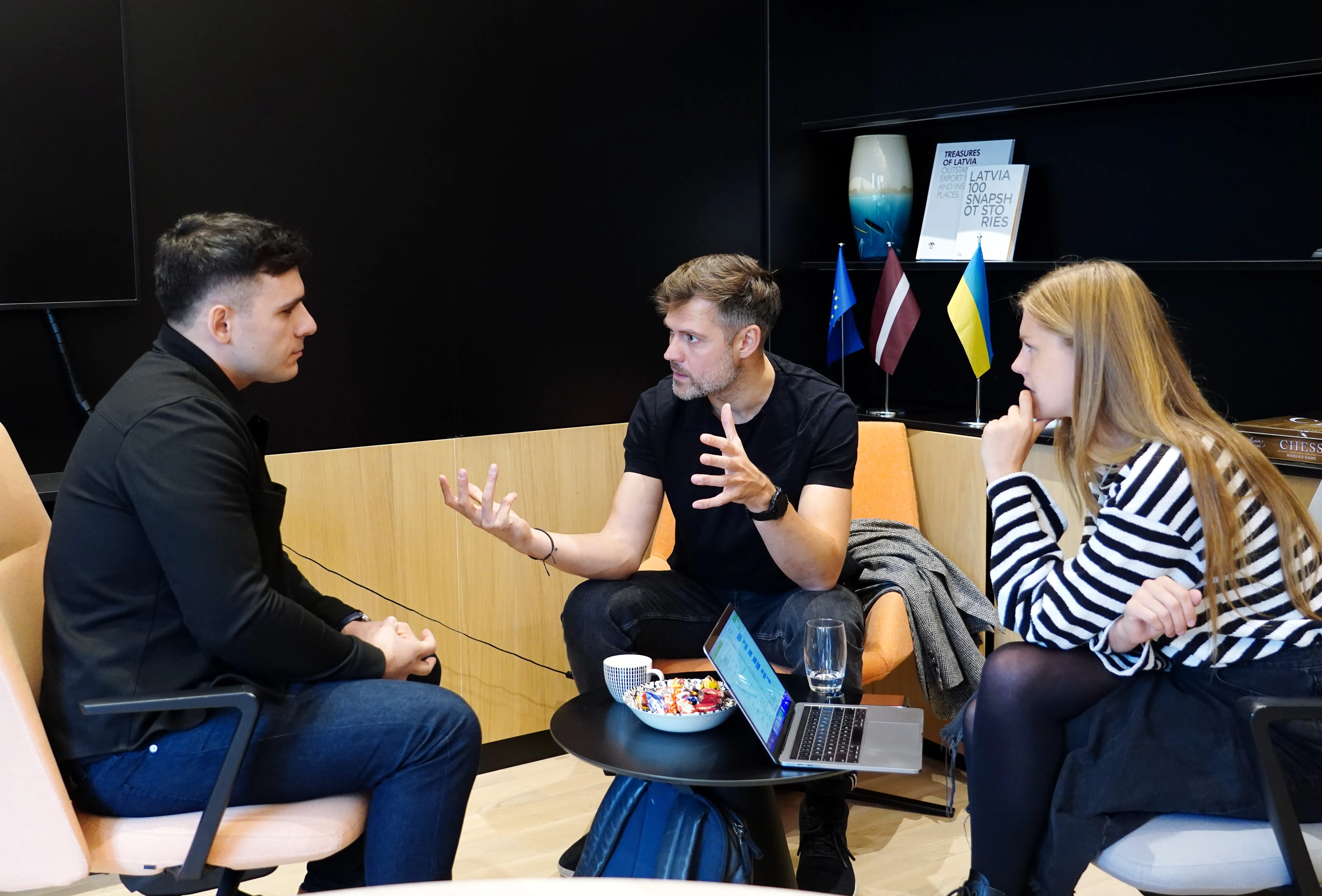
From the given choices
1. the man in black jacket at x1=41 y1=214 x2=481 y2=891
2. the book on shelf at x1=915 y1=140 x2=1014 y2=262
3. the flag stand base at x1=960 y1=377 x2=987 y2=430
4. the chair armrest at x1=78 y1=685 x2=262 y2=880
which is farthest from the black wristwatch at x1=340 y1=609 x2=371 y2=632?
the book on shelf at x1=915 y1=140 x2=1014 y2=262

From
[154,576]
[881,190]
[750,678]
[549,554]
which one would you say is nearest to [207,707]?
[154,576]

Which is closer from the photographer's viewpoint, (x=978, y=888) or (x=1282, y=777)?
(x=1282, y=777)

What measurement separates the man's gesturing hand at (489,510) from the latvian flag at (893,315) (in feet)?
4.56

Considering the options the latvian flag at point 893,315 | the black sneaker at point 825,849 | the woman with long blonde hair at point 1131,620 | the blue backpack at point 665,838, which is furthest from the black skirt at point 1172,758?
the latvian flag at point 893,315

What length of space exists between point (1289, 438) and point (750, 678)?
1.37 meters

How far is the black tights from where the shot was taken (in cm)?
190

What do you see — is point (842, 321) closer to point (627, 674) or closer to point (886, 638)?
point (886, 638)

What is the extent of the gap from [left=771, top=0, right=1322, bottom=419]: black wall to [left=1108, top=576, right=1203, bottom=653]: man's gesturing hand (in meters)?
1.43

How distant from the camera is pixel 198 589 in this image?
6.03 feet

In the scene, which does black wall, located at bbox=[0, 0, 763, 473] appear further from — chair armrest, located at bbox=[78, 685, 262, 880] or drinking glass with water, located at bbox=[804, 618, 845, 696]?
drinking glass with water, located at bbox=[804, 618, 845, 696]

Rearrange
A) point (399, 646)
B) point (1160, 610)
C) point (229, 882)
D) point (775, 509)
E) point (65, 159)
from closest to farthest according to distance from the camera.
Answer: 1. point (1160, 610)
2. point (229, 882)
3. point (399, 646)
4. point (775, 509)
5. point (65, 159)

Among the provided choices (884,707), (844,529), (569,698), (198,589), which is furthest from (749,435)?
(198,589)

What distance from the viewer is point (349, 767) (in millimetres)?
1940

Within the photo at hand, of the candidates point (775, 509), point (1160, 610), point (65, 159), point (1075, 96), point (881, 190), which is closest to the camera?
point (1160, 610)
